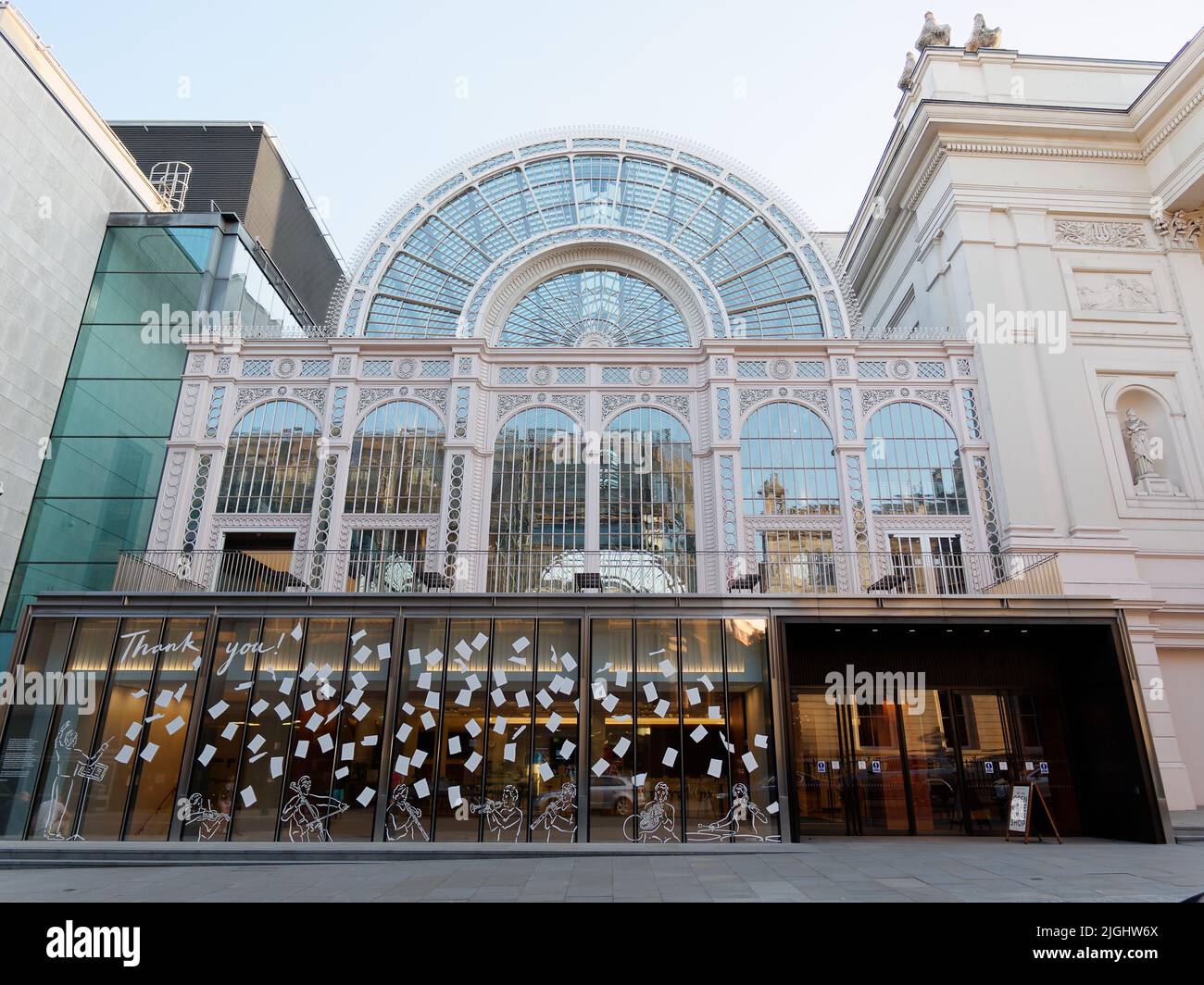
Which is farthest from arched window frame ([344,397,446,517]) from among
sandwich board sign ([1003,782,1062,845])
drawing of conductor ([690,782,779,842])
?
sandwich board sign ([1003,782,1062,845])

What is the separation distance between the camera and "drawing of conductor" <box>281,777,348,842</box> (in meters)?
14.5

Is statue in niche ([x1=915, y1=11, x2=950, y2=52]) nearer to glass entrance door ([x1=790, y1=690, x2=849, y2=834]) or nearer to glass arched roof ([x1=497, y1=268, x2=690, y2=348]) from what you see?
glass arched roof ([x1=497, y1=268, x2=690, y2=348])

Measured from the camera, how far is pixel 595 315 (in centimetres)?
2388

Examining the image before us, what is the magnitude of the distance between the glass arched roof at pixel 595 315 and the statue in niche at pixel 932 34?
13951 mm

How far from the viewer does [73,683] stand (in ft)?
50.6

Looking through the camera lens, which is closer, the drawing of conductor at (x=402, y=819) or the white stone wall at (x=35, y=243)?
the drawing of conductor at (x=402, y=819)

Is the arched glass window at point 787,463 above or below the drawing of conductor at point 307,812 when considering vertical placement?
above

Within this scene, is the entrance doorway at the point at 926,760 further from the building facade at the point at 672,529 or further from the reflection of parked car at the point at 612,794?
the reflection of parked car at the point at 612,794

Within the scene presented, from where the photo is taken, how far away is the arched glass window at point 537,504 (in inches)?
786

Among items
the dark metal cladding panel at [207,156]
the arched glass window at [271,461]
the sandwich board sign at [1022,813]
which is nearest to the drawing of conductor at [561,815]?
the sandwich board sign at [1022,813]

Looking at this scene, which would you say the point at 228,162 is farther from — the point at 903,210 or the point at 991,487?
the point at 991,487

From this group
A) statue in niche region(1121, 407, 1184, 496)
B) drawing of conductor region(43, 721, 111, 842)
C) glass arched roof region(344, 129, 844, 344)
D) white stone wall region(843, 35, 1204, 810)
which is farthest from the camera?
glass arched roof region(344, 129, 844, 344)

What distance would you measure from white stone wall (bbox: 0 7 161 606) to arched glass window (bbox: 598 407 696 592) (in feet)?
53.4

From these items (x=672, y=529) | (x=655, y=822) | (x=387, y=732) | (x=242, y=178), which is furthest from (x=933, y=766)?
(x=242, y=178)
